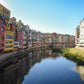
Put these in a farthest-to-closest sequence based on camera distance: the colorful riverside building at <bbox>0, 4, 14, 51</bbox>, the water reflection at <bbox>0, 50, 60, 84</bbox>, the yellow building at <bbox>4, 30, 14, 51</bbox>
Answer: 1. the yellow building at <bbox>4, 30, 14, 51</bbox>
2. the colorful riverside building at <bbox>0, 4, 14, 51</bbox>
3. the water reflection at <bbox>0, 50, 60, 84</bbox>

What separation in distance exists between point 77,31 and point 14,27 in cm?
6034

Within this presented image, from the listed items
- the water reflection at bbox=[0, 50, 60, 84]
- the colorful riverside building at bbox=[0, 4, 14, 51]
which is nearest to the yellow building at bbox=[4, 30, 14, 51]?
the colorful riverside building at bbox=[0, 4, 14, 51]

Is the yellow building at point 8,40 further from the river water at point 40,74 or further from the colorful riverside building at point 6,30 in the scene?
the river water at point 40,74

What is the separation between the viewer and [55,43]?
118 metres

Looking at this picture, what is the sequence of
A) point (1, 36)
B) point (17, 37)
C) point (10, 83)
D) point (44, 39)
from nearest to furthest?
1. point (10, 83)
2. point (1, 36)
3. point (17, 37)
4. point (44, 39)

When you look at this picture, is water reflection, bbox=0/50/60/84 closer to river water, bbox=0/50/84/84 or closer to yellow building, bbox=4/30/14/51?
river water, bbox=0/50/84/84

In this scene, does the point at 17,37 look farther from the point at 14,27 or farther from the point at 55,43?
the point at 55,43

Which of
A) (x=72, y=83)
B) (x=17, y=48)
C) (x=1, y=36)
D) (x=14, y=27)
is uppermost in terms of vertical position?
(x=14, y=27)

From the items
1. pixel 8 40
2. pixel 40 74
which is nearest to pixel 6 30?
pixel 8 40

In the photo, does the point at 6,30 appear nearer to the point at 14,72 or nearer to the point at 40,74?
the point at 14,72

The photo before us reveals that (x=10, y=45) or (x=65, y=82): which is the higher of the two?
(x=10, y=45)

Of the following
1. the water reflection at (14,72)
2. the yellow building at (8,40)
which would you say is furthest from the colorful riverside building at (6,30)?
the water reflection at (14,72)

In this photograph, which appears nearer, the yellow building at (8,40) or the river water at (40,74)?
the river water at (40,74)

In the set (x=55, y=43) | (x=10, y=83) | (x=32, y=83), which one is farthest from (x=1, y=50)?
(x=55, y=43)
